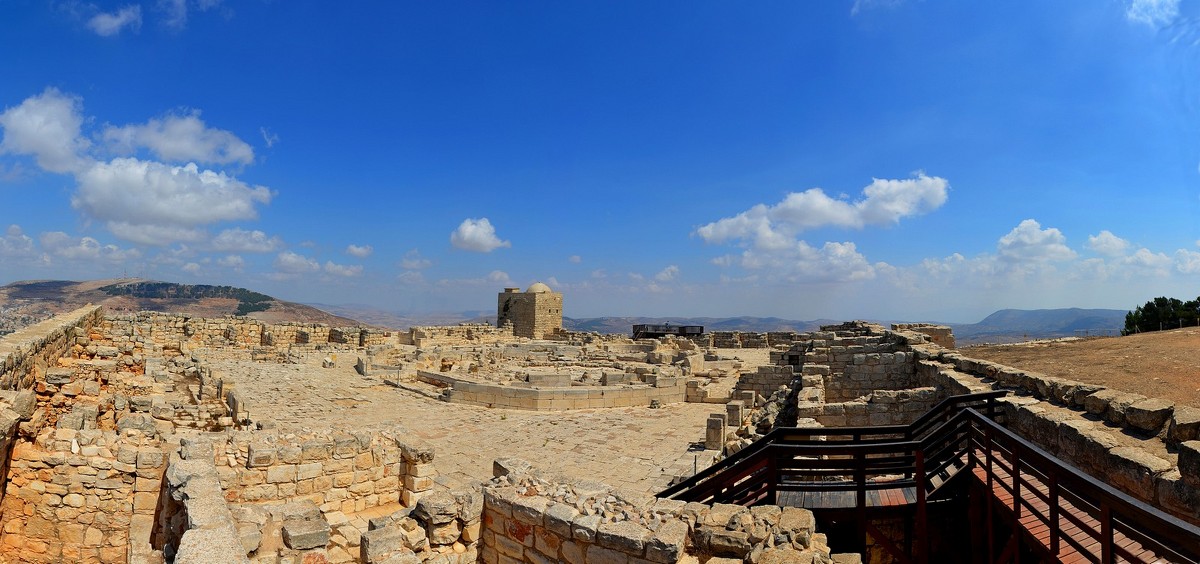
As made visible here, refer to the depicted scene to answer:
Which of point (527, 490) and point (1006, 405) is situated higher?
point (1006, 405)

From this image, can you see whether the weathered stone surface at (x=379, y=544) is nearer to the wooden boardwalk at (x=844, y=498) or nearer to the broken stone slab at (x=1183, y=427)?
the wooden boardwalk at (x=844, y=498)

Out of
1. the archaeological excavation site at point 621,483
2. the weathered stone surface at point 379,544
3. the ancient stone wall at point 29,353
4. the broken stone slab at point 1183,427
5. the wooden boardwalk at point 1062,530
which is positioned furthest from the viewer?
the ancient stone wall at point 29,353

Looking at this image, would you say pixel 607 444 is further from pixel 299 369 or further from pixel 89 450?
pixel 299 369

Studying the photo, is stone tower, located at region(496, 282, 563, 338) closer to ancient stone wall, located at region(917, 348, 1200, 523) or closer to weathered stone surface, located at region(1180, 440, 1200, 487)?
ancient stone wall, located at region(917, 348, 1200, 523)

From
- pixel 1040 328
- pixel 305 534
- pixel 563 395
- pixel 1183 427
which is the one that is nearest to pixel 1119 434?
pixel 1183 427

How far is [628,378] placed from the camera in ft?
60.7

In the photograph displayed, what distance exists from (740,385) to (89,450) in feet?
48.1

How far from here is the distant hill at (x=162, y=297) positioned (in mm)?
73481

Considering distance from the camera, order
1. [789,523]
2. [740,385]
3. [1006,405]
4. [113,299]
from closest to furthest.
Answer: [789,523] < [1006,405] < [740,385] < [113,299]

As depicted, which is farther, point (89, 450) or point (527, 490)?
point (89, 450)

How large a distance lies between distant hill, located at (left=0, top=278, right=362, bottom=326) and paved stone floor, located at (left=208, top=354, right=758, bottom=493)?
59991 millimetres

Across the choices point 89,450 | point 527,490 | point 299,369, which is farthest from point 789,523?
point 299,369

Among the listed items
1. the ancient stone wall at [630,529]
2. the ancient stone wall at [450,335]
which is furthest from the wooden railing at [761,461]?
the ancient stone wall at [450,335]

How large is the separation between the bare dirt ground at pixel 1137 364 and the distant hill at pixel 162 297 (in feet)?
237
